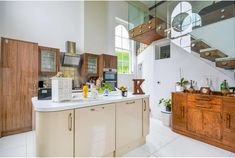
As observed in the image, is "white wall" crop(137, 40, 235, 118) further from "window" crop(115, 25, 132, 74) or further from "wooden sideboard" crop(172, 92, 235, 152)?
"window" crop(115, 25, 132, 74)

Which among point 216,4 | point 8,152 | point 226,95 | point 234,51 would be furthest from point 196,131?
point 8,152

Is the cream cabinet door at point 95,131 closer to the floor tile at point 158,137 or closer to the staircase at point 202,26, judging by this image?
the floor tile at point 158,137

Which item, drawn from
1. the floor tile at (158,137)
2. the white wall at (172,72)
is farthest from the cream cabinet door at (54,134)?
the white wall at (172,72)

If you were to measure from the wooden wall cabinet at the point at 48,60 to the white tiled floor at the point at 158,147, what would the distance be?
1.54 m

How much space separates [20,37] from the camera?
3.32 m

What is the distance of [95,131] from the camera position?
1700mm

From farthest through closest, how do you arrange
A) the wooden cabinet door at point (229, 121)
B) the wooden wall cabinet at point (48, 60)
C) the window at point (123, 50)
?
the window at point (123, 50) < the wooden wall cabinet at point (48, 60) < the wooden cabinet door at point (229, 121)

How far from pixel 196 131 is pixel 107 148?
2.00 m

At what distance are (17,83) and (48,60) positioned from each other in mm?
926

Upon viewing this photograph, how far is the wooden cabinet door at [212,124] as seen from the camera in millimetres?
2373

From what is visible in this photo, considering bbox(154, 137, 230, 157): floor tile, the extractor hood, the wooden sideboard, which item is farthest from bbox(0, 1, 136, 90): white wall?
bbox(154, 137, 230, 157): floor tile

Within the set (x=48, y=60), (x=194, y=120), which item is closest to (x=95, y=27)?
(x=48, y=60)

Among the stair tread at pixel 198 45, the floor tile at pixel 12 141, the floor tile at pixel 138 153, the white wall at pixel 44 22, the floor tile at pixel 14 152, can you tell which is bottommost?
the floor tile at pixel 138 153

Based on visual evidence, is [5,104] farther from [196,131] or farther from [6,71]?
[196,131]
